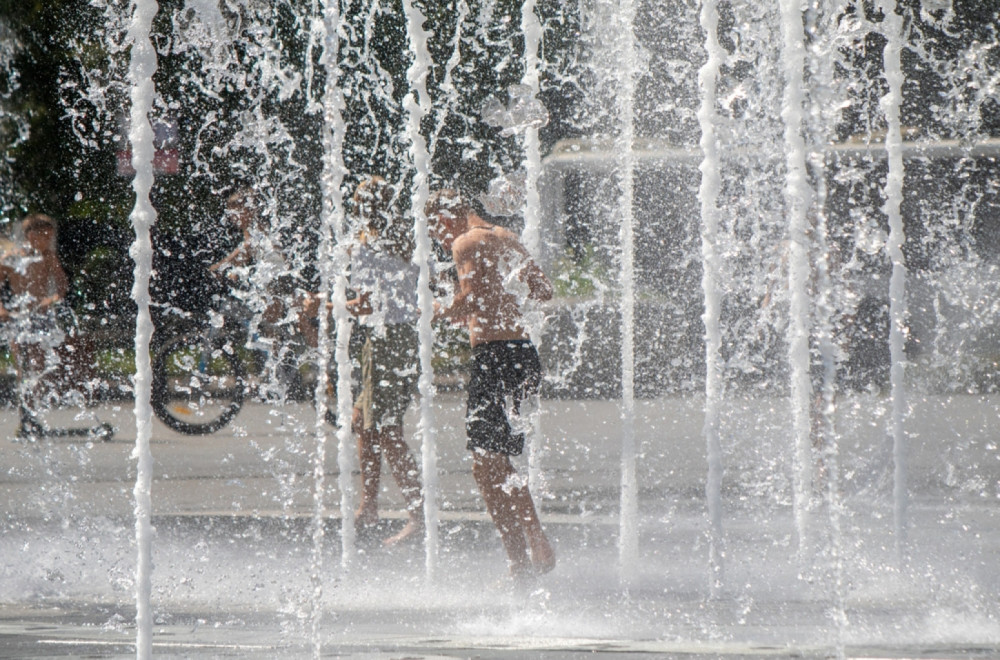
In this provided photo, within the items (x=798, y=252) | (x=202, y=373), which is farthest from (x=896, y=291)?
(x=202, y=373)

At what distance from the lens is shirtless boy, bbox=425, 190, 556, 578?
3.69 meters

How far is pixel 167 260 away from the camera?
7531 mm

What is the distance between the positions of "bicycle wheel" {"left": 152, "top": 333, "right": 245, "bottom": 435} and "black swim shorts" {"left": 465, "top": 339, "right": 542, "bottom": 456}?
9.59 feet


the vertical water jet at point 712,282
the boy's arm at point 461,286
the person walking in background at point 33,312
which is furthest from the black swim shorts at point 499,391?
the person walking in background at point 33,312

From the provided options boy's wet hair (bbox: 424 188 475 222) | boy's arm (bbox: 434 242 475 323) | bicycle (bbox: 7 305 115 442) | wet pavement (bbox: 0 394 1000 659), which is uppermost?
boy's wet hair (bbox: 424 188 475 222)

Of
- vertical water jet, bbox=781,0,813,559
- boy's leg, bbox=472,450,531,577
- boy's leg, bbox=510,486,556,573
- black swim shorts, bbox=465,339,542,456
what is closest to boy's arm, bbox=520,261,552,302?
black swim shorts, bbox=465,339,542,456

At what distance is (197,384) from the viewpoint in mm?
6578

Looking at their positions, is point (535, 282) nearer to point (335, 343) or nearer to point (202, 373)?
point (335, 343)

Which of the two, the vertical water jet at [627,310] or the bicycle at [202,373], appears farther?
the bicycle at [202,373]

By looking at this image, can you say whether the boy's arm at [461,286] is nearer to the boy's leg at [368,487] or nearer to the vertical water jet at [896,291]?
the boy's leg at [368,487]

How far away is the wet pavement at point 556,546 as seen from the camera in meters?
3.31

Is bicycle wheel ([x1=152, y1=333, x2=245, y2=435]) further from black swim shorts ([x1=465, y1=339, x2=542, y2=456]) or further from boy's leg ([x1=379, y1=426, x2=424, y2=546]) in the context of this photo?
black swim shorts ([x1=465, y1=339, x2=542, y2=456])

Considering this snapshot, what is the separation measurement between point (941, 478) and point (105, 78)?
6716 millimetres

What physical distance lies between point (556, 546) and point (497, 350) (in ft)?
3.58
